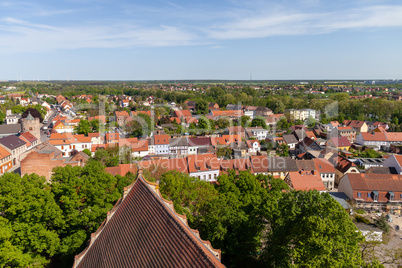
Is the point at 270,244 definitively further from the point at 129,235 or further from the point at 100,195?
the point at 100,195

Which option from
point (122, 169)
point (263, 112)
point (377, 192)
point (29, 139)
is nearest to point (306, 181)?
point (377, 192)

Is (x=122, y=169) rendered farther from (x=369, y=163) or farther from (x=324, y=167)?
(x=369, y=163)

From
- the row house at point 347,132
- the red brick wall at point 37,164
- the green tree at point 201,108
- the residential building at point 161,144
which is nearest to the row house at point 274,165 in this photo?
the residential building at point 161,144

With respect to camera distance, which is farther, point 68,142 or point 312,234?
point 68,142

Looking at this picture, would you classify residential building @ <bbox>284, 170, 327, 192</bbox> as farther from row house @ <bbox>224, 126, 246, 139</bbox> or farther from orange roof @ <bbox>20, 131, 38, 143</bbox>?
orange roof @ <bbox>20, 131, 38, 143</bbox>

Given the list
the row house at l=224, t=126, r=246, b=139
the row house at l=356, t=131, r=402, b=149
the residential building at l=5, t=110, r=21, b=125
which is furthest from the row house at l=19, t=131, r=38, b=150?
the row house at l=356, t=131, r=402, b=149

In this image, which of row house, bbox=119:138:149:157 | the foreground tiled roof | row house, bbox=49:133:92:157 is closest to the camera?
the foreground tiled roof

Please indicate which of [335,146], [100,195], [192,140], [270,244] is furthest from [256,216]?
[335,146]
